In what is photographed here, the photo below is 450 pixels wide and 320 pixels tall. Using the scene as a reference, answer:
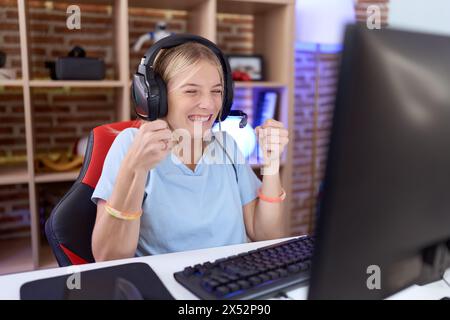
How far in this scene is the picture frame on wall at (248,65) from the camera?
2.46 m

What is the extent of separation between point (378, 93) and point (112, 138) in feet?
3.05

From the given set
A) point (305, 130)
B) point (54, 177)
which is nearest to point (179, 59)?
point (54, 177)

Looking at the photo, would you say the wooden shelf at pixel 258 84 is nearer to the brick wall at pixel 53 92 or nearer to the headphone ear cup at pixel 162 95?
the brick wall at pixel 53 92

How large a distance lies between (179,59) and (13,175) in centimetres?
121

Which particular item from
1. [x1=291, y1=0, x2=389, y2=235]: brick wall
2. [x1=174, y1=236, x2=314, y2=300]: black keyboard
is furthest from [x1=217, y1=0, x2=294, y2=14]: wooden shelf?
[x1=174, y1=236, x2=314, y2=300]: black keyboard

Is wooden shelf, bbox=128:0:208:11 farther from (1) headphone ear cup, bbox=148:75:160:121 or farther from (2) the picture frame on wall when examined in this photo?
(1) headphone ear cup, bbox=148:75:160:121

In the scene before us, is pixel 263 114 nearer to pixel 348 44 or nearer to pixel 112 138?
pixel 112 138

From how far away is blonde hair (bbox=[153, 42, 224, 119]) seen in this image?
1.20m

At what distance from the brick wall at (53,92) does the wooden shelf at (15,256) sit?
0.26ft

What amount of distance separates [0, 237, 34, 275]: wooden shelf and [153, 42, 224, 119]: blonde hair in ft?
4.36

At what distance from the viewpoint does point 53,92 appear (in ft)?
7.66

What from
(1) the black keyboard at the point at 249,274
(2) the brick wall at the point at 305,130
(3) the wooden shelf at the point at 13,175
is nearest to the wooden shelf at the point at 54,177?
(3) the wooden shelf at the point at 13,175

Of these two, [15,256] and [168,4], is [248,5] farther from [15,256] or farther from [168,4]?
[15,256]
